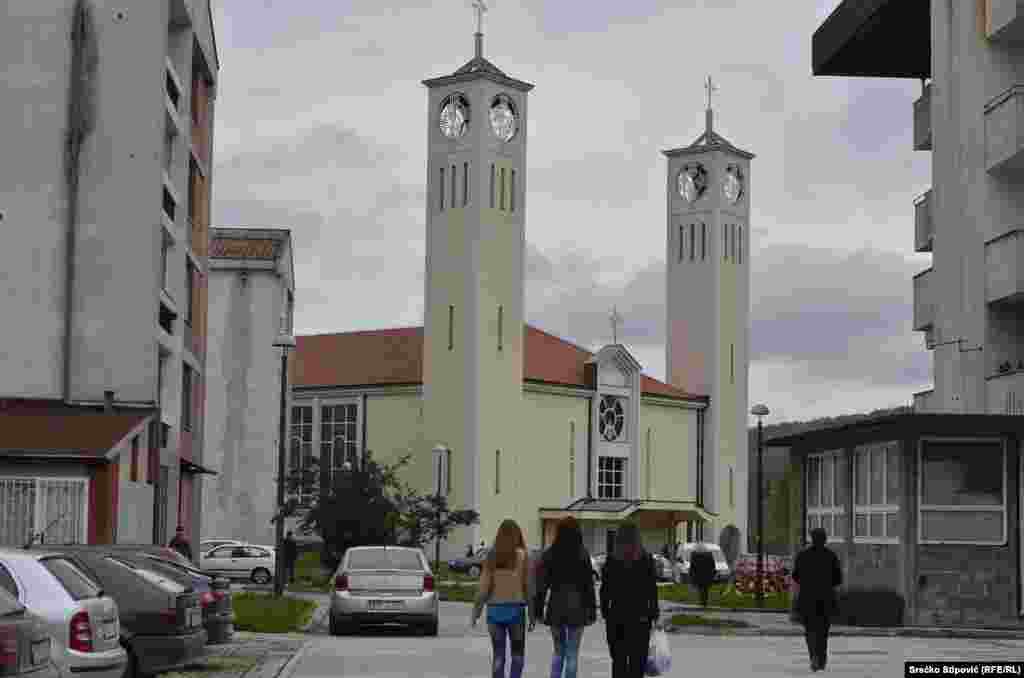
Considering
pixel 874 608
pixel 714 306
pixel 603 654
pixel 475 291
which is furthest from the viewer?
pixel 714 306

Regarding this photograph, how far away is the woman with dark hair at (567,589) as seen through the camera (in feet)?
57.5

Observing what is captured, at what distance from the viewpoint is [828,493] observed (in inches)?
1486

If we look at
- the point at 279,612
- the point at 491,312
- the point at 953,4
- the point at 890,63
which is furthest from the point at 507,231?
the point at 279,612

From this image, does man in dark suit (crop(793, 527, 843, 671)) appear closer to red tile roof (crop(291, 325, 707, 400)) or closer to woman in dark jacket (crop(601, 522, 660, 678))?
woman in dark jacket (crop(601, 522, 660, 678))

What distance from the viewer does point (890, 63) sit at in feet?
162

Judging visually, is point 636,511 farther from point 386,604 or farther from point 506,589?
point 506,589

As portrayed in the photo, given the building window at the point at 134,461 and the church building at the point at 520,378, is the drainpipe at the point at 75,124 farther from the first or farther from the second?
the church building at the point at 520,378

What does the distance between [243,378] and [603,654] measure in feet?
186

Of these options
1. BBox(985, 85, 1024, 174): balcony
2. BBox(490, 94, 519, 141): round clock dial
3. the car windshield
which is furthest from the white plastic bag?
BBox(490, 94, 519, 141): round clock dial

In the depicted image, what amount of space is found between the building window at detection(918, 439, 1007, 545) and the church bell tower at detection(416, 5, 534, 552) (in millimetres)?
53824

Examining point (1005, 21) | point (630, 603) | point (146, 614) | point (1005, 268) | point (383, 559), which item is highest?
point (1005, 21)

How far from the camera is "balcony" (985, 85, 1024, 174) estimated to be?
39062 mm

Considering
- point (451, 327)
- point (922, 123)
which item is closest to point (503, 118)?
point (451, 327)

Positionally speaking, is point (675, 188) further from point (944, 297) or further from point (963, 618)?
point (963, 618)
